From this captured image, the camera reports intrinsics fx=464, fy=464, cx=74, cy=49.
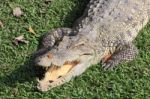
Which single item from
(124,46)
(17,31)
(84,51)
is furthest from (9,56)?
(124,46)

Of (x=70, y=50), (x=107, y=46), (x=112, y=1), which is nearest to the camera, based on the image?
(x=70, y=50)

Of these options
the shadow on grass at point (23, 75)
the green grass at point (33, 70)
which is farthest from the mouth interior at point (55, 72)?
the shadow on grass at point (23, 75)

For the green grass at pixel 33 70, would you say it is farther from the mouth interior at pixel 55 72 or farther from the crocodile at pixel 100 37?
the mouth interior at pixel 55 72

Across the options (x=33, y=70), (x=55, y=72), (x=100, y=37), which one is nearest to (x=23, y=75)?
(x=33, y=70)

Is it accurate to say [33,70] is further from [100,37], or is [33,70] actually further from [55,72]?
[100,37]

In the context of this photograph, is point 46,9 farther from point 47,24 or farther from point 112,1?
point 112,1

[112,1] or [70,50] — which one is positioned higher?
[112,1]

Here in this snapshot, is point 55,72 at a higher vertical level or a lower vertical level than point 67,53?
lower
